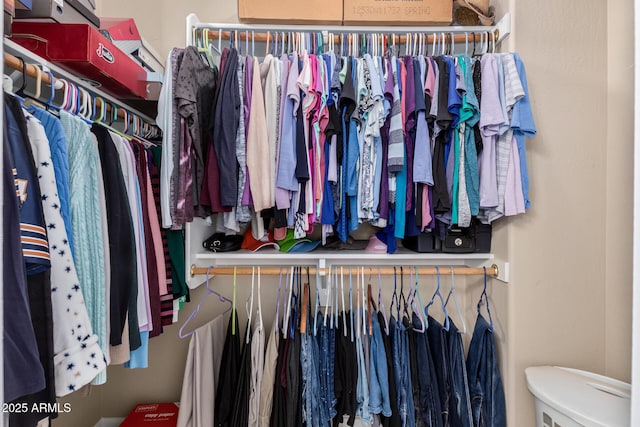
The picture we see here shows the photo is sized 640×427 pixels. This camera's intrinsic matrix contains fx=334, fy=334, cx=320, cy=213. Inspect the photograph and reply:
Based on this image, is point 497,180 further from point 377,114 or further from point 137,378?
point 137,378

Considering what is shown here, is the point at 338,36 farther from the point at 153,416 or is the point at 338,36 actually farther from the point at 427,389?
the point at 153,416

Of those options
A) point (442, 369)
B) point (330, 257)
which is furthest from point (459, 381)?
point (330, 257)

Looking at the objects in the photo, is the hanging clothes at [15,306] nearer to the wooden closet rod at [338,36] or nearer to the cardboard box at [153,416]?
the wooden closet rod at [338,36]

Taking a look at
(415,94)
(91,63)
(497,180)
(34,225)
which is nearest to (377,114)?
(415,94)

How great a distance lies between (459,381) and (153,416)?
141 centimetres

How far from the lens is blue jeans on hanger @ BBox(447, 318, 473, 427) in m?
1.32

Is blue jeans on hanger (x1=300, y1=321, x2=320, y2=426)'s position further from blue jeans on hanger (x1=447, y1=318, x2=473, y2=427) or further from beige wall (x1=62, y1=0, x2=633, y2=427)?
beige wall (x1=62, y1=0, x2=633, y2=427)

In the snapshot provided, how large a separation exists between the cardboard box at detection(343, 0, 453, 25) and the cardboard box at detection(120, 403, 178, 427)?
1.97 m

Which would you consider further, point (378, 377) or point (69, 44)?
point (378, 377)

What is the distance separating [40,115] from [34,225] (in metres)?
0.29

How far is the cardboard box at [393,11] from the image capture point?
1409 millimetres

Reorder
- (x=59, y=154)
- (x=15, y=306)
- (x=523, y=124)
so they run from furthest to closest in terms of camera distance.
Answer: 1. (x=523, y=124)
2. (x=59, y=154)
3. (x=15, y=306)

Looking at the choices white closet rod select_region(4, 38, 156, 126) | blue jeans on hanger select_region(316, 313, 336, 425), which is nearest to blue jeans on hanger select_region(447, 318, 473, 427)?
blue jeans on hanger select_region(316, 313, 336, 425)

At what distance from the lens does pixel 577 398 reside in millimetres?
1051
